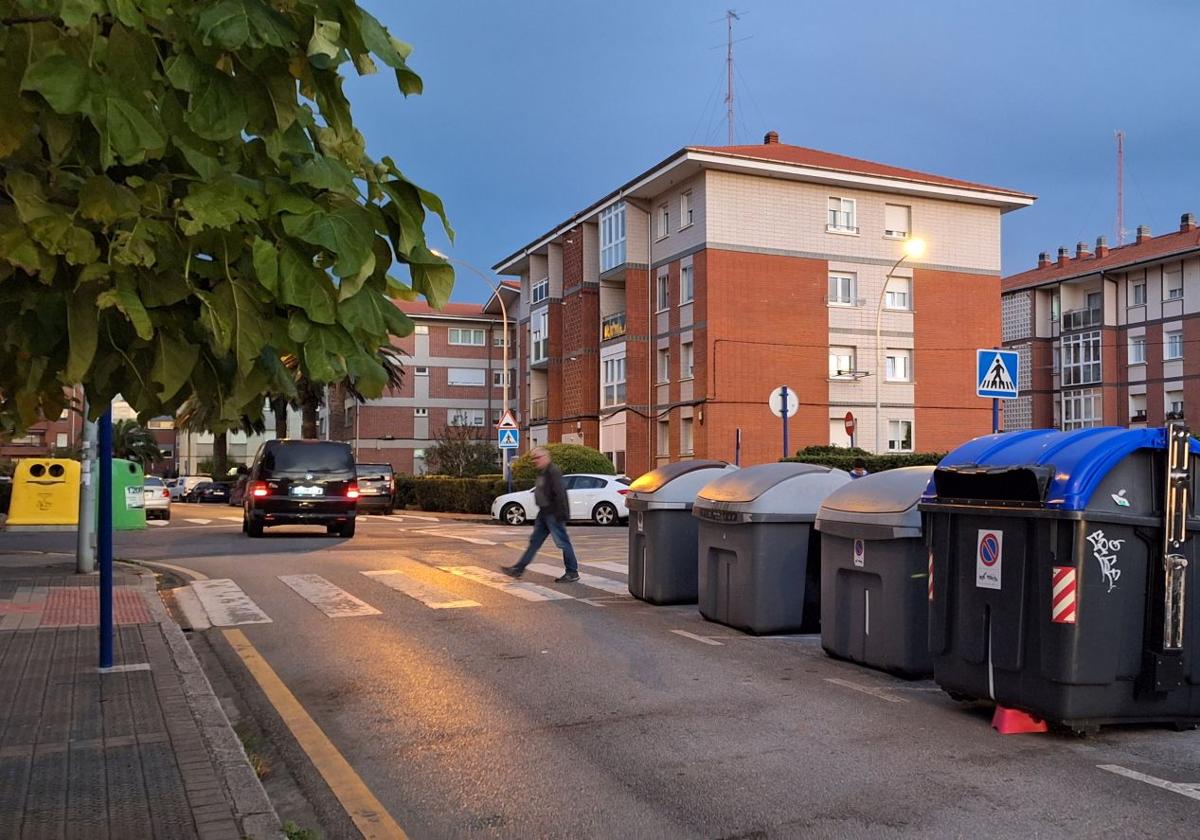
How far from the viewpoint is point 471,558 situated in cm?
1666

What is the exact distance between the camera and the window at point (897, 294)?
1561 inches

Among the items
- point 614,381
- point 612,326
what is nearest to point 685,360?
point 614,381

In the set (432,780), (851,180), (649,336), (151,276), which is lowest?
(432,780)

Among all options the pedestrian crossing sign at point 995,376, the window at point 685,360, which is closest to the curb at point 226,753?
the pedestrian crossing sign at point 995,376

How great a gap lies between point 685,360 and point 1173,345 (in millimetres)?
26998

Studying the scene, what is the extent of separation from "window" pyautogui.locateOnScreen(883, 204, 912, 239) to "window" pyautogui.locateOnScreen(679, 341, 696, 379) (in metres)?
8.22

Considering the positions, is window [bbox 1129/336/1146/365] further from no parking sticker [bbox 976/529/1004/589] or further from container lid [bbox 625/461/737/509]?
no parking sticker [bbox 976/529/1004/589]

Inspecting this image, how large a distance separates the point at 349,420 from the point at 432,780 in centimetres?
6246

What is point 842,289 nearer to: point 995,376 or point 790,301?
point 790,301

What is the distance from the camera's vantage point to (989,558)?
648cm

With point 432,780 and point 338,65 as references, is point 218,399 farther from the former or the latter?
point 432,780

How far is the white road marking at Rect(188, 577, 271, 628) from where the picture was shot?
35.3 ft

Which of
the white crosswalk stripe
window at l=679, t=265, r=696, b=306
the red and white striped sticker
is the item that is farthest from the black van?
window at l=679, t=265, r=696, b=306

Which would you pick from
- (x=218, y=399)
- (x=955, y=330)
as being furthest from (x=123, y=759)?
(x=955, y=330)
